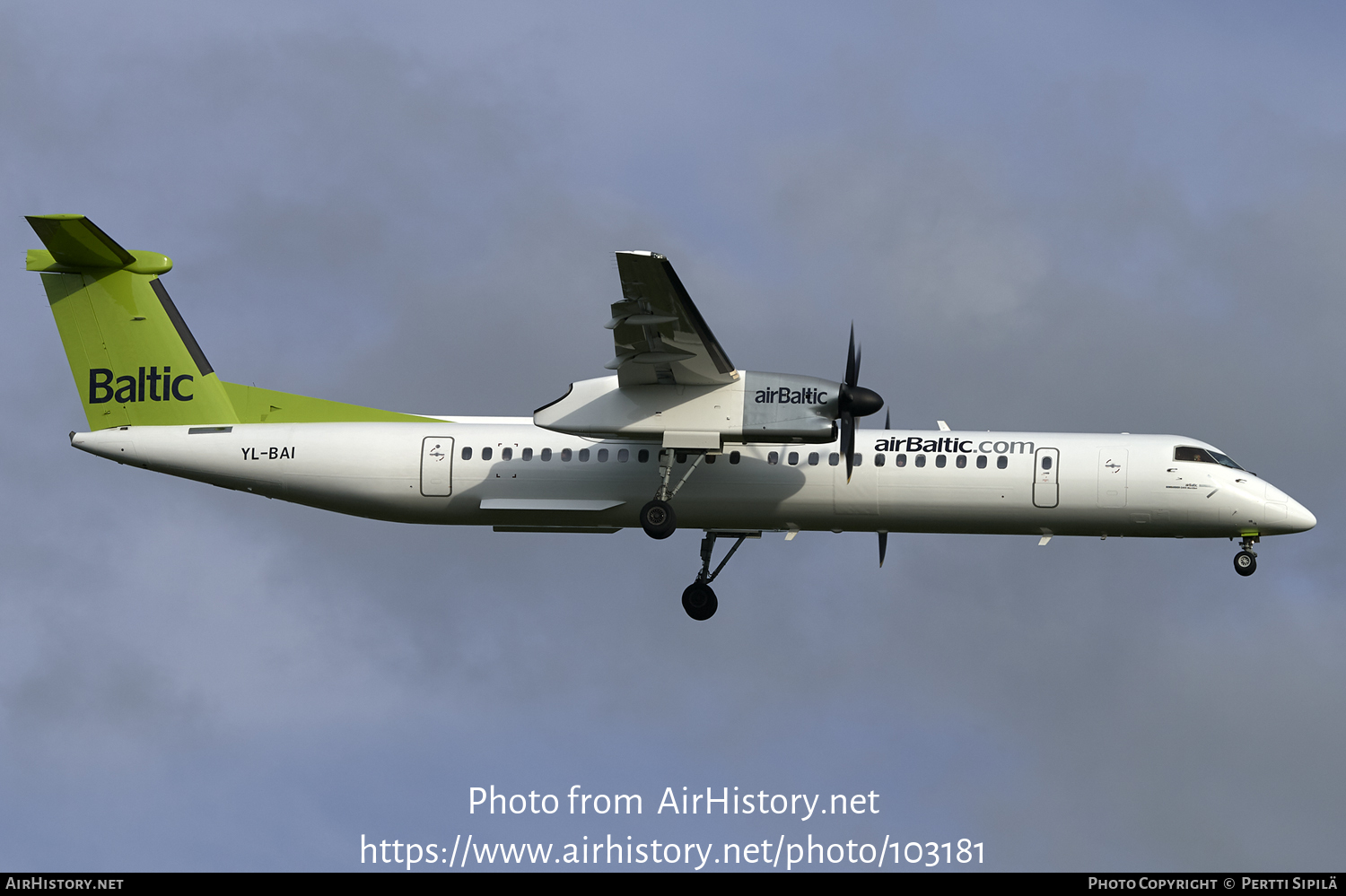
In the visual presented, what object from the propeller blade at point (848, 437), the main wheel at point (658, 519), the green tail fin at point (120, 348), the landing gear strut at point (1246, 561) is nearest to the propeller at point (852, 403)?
the propeller blade at point (848, 437)

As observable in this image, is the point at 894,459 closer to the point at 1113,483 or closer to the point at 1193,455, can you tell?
the point at 1113,483

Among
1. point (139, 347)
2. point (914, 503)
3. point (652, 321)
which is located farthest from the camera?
point (139, 347)

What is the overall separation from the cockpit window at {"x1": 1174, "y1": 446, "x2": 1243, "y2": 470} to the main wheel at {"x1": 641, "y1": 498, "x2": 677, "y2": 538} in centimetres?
933

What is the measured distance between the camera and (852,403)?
29.2m

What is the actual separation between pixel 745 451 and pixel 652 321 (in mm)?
4187

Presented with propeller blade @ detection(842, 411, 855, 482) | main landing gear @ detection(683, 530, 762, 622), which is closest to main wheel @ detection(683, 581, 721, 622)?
main landing gear @ detection(683, 530, 762, 622)

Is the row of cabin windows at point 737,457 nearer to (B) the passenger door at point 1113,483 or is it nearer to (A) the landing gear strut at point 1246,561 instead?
(B) the passenger door at point 1113,483

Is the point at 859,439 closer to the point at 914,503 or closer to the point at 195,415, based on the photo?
the point at 914,503

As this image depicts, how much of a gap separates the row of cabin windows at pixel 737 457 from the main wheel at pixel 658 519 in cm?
100

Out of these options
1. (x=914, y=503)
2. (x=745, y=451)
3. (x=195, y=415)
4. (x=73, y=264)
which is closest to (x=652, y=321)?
(x=745, y=451)

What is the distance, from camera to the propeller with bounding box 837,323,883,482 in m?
29.2

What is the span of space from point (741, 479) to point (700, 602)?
12.0 ft

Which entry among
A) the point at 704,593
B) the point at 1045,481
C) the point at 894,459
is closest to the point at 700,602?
the point at 704,593

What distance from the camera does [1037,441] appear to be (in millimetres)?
30859
